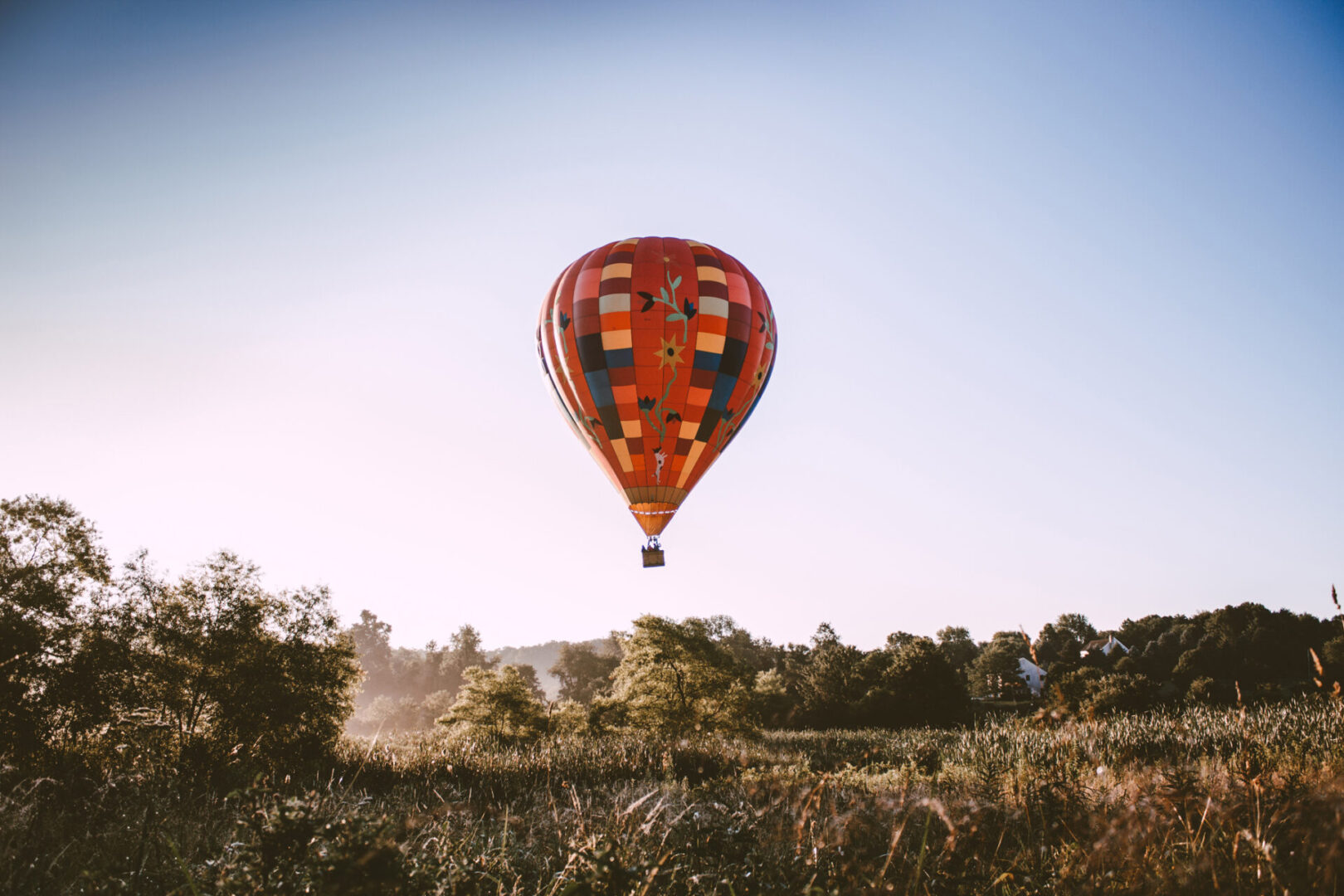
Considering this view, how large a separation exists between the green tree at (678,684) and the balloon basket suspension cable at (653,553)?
51.8 feet

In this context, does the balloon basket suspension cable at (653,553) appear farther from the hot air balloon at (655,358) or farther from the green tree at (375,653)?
the green tree at (375,653)

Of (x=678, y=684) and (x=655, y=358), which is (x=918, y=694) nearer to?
(x=678, y=684)

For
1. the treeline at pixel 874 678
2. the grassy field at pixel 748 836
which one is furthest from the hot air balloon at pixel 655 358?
the grassy field at pixel 748 836

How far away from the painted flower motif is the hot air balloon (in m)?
0.02

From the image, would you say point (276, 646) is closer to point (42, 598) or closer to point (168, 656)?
Result: point (168, 656)

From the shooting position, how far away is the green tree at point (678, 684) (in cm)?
2869

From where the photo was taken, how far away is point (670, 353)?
48.3 feet

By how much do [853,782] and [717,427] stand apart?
9.00 meters

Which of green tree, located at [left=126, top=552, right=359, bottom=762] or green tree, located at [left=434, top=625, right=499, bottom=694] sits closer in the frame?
green tree, located at [left=126, top=552, right=359, bottom=762]

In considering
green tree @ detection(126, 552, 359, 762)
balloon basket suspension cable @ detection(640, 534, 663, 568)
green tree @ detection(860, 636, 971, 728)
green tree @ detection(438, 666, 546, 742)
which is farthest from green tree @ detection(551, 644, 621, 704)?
balloon basket suspension cable @ detection(640, 534, 663, 568)

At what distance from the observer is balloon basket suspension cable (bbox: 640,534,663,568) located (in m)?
15.3

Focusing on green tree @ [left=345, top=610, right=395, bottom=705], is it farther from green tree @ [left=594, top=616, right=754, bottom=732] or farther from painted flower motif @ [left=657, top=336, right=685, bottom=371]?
painted flower motif @ [left=657, top=336, right=685, bottom=371]

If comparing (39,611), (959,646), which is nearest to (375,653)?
(959,646)

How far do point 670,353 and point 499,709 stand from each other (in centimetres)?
2326
